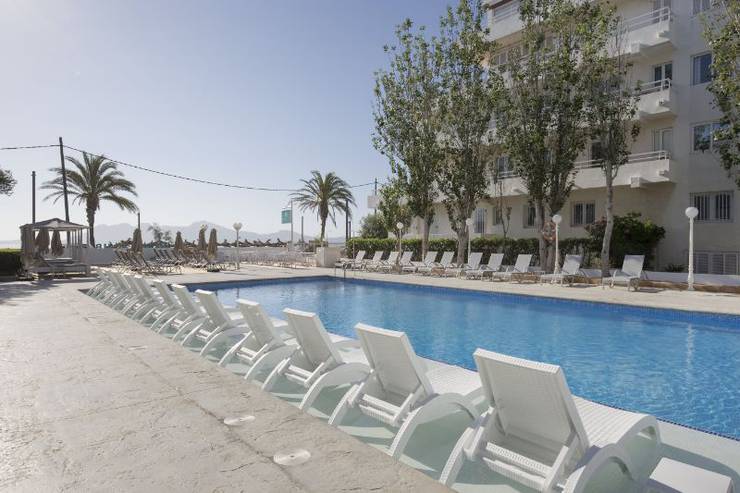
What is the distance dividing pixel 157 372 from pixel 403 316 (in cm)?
745

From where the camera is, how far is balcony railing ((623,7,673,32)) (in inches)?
769

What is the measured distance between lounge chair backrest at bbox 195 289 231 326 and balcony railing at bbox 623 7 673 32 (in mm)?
19842

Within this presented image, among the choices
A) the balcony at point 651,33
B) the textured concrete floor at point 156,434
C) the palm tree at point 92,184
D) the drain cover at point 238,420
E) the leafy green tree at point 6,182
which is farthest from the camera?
the palm tree at point 92,184

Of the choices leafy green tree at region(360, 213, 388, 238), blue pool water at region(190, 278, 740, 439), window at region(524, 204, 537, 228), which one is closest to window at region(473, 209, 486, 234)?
window at region(524, 204, 537, 228)

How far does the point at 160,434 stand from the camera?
10.8ft

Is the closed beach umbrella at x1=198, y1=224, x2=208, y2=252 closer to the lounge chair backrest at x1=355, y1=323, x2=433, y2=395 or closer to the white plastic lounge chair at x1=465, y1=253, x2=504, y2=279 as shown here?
the white plastic lounge chair at x1=465, y1=253, x2=504, y2=279

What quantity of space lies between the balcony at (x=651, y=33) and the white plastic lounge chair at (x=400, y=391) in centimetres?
1955

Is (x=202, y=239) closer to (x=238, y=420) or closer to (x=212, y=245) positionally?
(x=212, y=245)

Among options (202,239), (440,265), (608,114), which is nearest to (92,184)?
(202,239)

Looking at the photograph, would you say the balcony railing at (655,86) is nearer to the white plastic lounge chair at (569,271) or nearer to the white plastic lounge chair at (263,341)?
the white plastic lounge chair at (569,271)

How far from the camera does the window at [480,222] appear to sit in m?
26.6

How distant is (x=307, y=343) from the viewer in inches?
196

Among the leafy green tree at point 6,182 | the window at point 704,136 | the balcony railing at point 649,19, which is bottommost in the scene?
the leafy green tree at point 6,182

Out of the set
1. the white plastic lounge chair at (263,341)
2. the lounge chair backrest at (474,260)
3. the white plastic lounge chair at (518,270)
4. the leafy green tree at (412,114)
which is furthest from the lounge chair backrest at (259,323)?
the leafy green tree at (412,114)
